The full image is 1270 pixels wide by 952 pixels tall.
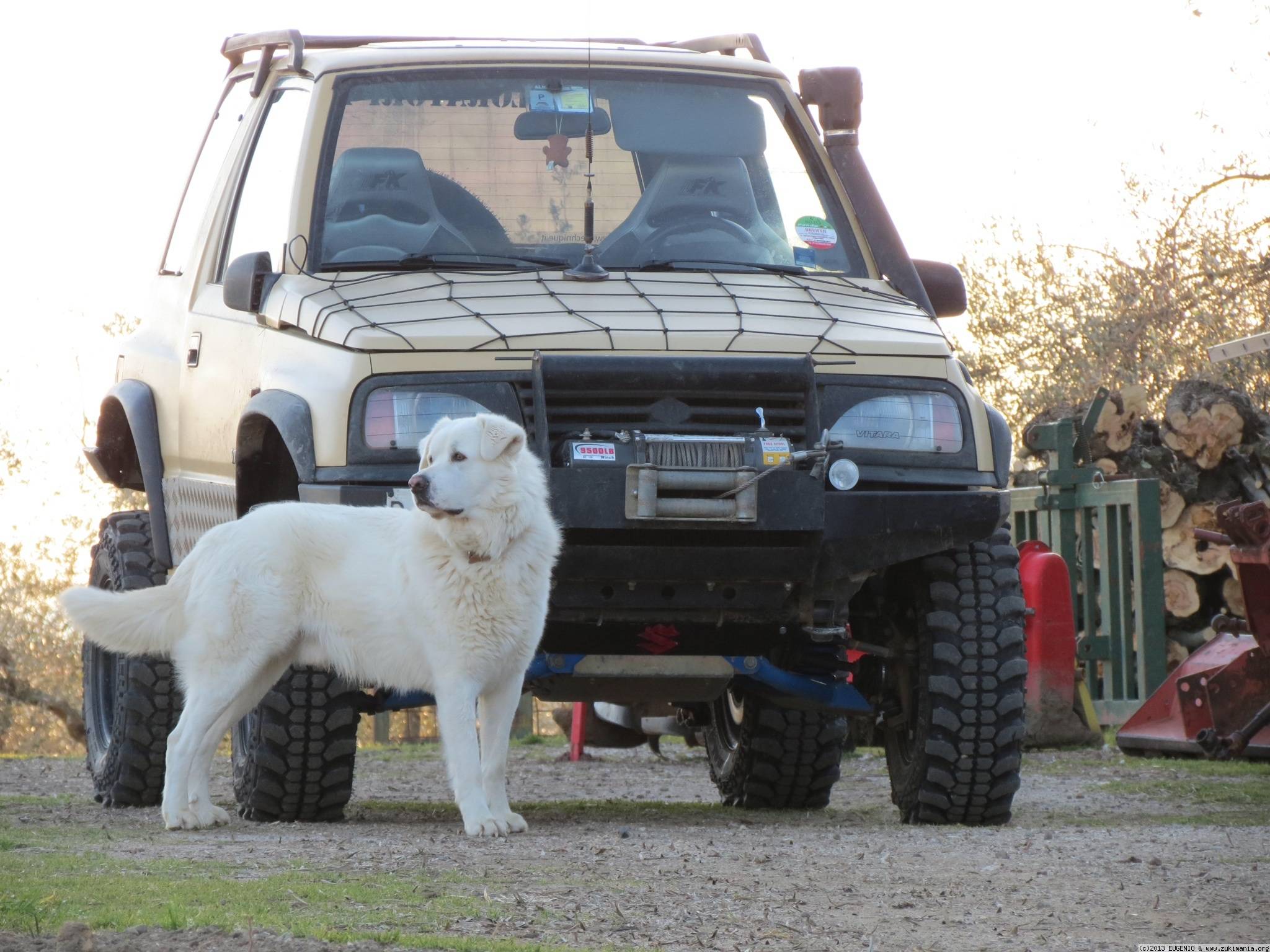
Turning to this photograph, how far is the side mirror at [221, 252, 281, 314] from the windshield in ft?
0.70

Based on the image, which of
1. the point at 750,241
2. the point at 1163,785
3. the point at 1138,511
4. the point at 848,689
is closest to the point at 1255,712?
the point at 1163,785

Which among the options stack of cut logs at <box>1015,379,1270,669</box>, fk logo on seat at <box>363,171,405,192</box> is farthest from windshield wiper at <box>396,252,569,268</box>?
stack of cut logs at <box>1015,379,1270,669</box>

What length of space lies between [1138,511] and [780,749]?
158 inches

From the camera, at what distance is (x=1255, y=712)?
8.66 meters

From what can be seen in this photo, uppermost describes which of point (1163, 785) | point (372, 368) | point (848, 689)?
point (372, 368)

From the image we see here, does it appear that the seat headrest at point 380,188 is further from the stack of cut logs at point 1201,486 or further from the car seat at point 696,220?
the stack of cut logs at point 1201,486

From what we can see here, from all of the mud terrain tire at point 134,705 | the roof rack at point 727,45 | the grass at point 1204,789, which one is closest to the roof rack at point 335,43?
the roof rack at point 727,45

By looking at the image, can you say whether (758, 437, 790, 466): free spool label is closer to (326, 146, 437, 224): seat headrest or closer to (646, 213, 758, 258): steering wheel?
(646, 213, 758, 258): steering wheel

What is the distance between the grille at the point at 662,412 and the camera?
5.67m

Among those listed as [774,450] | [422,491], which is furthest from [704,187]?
[422,491]

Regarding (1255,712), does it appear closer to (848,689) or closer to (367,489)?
(848,689)

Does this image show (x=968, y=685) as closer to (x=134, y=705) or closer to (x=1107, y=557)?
(x=134, y=705)

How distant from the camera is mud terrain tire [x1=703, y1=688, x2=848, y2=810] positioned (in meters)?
7.48

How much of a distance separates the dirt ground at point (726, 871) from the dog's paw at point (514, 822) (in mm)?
48
